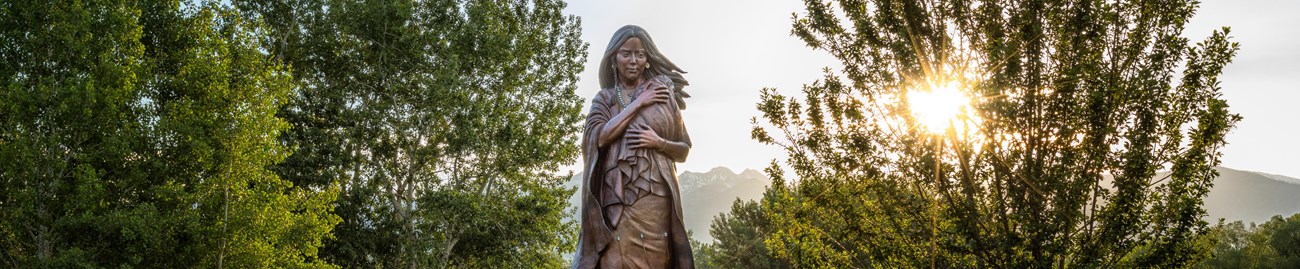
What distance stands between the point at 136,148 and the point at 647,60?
14.0m

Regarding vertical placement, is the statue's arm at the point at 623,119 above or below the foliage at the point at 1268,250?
below

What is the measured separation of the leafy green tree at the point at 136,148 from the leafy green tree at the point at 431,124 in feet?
10.4

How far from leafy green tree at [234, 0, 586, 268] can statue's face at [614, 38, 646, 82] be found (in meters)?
14.4

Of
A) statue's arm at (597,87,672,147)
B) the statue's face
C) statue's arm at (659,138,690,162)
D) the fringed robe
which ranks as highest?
the statue's face

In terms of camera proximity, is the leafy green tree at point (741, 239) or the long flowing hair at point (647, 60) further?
the leafy green tree at point (741, 239)

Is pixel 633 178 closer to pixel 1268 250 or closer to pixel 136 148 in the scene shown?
pixel 136 148

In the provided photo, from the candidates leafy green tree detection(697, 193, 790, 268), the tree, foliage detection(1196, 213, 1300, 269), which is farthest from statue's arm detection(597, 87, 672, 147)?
foliage detection(1196, 213, 1300, 269)

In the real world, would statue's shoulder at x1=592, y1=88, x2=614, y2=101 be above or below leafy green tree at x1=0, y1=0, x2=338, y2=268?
below

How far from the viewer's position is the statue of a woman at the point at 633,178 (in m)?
4.72

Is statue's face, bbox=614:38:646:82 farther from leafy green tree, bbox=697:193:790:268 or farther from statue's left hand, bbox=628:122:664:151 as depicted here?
leafy green tree, bbox=697:193:790:268

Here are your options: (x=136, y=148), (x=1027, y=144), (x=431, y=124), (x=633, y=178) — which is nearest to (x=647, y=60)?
(x=633, y=178)

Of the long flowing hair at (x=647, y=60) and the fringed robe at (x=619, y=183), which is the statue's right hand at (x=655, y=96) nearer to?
the fringed robe at (x=619, y=183)

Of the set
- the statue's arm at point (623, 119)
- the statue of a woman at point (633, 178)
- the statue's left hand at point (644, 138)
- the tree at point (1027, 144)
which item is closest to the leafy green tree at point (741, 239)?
the tree at point (1027, 144)

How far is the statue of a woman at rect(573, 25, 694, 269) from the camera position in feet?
15.5
